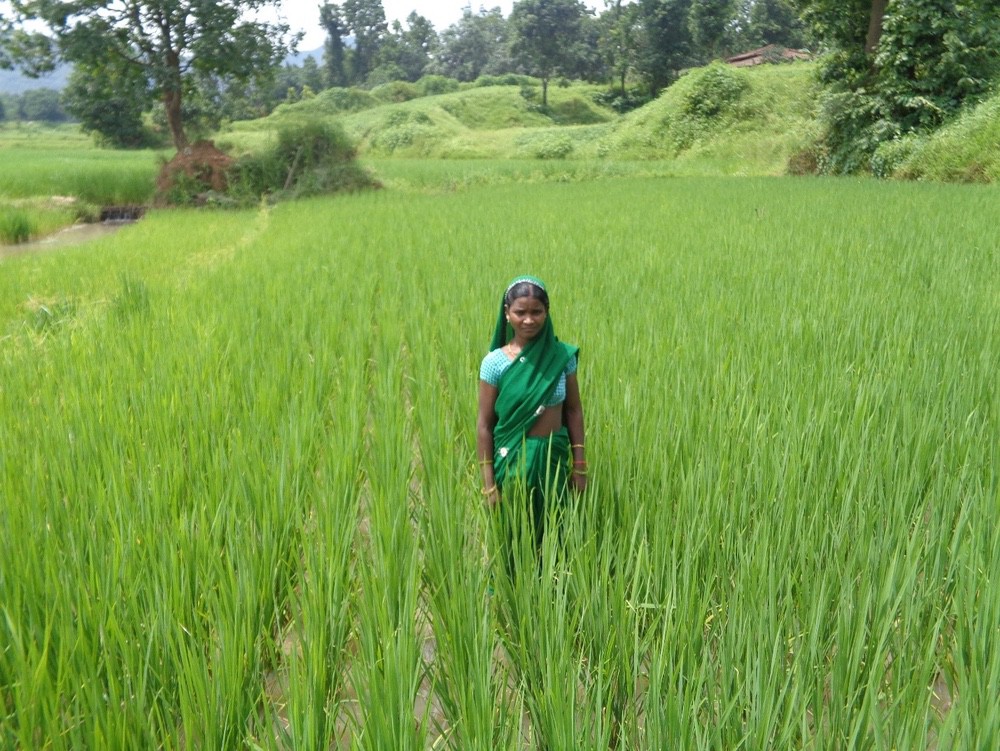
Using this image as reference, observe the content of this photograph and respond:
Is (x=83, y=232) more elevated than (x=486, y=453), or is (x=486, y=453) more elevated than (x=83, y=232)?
(x=486, y=453)

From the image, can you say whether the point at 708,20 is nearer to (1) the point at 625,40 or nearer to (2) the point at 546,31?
(1) the point at 625,40

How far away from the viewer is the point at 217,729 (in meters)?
1.08

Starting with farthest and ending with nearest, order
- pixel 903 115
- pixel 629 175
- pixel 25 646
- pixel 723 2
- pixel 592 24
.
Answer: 1. pixel 592 24
2. pixel 723 2
3. pixel 629 175
4. pixel 903 115
5. pixel 25 646

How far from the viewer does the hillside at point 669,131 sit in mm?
17453

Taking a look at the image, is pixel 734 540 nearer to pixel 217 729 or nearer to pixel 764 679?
pixel 764 679

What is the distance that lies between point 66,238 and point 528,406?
37.0 ft

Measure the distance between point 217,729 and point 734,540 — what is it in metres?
1.05

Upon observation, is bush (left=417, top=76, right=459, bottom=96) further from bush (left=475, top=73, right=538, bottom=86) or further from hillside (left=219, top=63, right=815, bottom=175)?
hillside (left=219, top=63, right=815, bottom=175)

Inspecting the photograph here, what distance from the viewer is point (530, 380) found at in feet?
5.17

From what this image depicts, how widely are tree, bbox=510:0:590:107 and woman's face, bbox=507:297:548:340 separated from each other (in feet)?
149

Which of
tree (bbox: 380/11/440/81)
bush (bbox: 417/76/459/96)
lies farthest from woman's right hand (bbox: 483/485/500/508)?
tree (bbox: 380/11/440/81)

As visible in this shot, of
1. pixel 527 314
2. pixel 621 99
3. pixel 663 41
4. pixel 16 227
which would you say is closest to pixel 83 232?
pixel 16 227

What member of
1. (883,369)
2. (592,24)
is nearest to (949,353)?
(883,369)

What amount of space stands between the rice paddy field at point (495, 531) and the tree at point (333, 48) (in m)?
60.8
